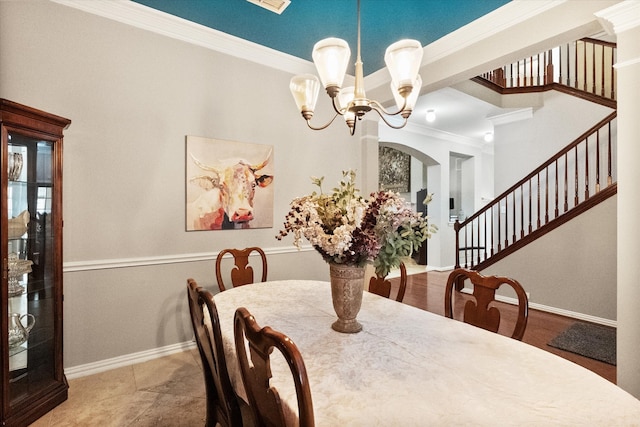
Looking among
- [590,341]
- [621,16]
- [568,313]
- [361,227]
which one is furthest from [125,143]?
[568,313]

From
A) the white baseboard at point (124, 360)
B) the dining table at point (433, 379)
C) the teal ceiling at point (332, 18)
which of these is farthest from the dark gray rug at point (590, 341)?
the white baseboard at point (124, 360)

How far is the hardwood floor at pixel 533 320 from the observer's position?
262cm

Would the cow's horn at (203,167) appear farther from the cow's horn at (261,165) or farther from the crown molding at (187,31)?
the crown molding at (187,31)

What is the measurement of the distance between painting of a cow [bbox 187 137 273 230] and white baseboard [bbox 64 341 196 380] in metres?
1.04

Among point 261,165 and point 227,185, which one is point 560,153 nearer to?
point 261,165

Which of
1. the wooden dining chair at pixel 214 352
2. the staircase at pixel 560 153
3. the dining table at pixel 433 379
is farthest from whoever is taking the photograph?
the staircase at pixel 560 153

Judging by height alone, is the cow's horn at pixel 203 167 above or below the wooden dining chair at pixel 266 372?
above

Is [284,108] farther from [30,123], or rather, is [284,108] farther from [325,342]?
[325,342]

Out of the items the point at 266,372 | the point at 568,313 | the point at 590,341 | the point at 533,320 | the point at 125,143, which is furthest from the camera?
the point at 568,313

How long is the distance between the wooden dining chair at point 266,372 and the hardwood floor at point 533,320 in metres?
2.78

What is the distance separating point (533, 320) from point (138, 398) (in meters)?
3.98

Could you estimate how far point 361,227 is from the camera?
1.32m

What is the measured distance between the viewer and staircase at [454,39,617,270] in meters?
4.27

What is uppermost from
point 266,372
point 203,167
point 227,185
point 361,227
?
point 203,167
